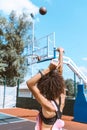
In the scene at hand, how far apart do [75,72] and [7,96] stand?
24.9 ft

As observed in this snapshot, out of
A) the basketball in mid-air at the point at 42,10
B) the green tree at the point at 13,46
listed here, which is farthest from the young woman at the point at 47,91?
the green tree at the point at 13,46

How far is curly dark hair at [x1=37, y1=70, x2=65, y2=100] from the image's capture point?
102 inches

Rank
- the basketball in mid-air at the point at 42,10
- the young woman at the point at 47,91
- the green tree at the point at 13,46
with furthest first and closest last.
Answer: the green tree at the point at 13,46 → the basketball in mid-air at the point at 42,10 → the young woman at the point at 47,91

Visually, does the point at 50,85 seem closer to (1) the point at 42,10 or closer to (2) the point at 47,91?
(2) the point at 47,91

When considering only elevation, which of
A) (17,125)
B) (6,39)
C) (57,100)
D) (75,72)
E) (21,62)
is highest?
(6,39)

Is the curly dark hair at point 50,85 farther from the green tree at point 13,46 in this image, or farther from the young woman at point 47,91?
the green tree at point 13,46

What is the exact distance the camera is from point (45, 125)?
2535 mm

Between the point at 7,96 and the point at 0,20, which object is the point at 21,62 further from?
the point at 7,96

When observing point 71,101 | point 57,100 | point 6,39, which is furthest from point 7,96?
point 57,100

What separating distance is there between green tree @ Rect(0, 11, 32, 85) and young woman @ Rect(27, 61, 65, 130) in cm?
2926

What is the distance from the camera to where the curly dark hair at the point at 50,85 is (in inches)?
102

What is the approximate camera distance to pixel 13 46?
34.2 metres

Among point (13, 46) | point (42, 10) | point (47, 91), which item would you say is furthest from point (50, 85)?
point (13, 46)

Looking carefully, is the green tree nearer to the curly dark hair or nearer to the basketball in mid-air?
the basketball in mid-air
